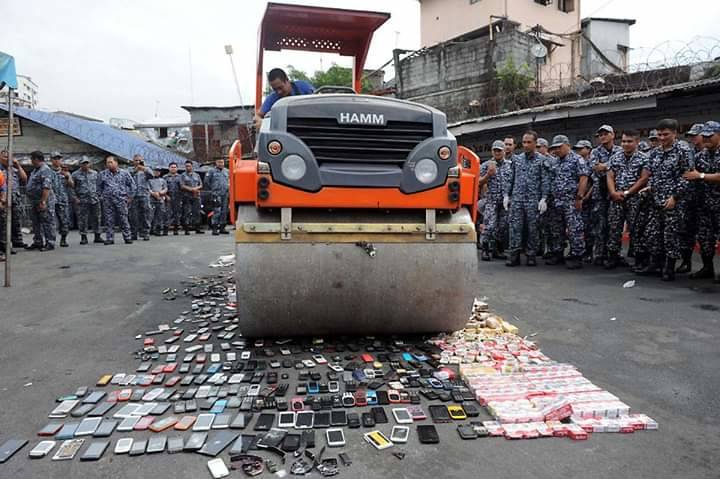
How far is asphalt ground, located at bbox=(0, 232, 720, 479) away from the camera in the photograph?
7.23 feet

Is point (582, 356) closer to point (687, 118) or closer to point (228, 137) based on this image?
point (687, 118)

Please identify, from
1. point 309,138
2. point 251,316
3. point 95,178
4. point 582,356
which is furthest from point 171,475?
point 95,178

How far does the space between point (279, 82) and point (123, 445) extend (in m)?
3.06

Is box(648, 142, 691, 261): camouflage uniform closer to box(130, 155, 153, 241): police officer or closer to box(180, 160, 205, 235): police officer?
box(130, 155, 153, 241): police officer

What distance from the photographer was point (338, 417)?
8.61ft

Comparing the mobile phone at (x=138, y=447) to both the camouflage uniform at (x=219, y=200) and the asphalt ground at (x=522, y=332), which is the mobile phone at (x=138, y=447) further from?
the camouflage uniform at (x=219, y=200)

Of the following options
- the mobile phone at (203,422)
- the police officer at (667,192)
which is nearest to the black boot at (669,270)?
the police officer at (667,192)

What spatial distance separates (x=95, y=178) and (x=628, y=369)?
11597 millimetres

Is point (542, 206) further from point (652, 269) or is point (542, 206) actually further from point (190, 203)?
point (190, 203)

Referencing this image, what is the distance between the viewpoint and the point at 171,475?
7.02 ft

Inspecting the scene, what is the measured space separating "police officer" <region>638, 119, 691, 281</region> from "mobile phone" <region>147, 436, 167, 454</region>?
5832 millimetres

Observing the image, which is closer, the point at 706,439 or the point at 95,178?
the point at 706,439

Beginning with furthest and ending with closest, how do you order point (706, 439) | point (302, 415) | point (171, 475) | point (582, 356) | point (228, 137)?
point (228, 137) → point (582, 356) → point (302, 415) → point (706, 439) → point (171, 475)

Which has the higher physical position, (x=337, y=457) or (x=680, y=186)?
(x=680, y=186)
